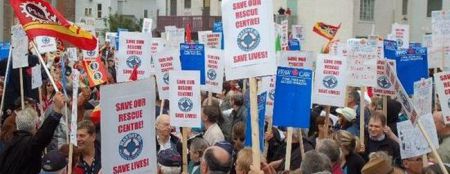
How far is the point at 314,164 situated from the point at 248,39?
1.17m

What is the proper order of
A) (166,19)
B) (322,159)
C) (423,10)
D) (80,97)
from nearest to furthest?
(322,159), (80,97), (423,10), (166,19)

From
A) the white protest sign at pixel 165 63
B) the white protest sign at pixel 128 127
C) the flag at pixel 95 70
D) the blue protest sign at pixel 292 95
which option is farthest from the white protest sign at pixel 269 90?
the flag at pixel 95 70

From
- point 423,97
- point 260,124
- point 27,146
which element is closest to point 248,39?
point 260,124

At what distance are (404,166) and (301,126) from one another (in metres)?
1.14

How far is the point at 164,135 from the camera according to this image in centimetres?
1017

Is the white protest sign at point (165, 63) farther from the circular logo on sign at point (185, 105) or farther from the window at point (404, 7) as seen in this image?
the window at point (404, 7)

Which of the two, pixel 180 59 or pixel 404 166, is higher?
pixel 180 59

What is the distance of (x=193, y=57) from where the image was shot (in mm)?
13406

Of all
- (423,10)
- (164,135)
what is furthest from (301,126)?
(423,10)

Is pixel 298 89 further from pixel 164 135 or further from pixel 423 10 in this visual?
pixel 423 10

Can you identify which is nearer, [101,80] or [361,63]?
[361,63]

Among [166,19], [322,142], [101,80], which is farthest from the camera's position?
[166,19]

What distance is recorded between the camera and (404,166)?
29.4 ft

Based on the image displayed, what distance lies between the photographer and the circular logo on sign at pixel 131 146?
23.0 ft
